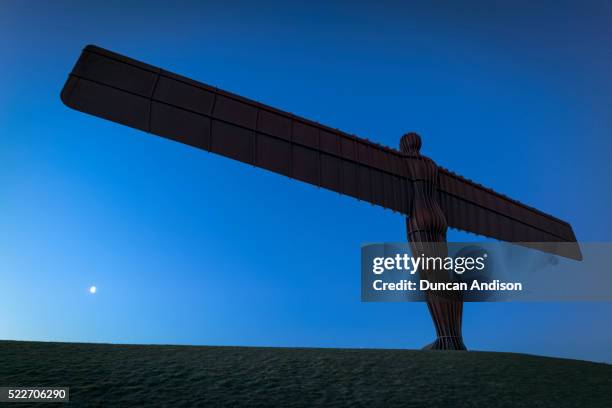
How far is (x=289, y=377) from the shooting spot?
7348 mm

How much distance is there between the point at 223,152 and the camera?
11.0 metres

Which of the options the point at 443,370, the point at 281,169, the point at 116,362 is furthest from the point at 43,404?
the point at 281,169

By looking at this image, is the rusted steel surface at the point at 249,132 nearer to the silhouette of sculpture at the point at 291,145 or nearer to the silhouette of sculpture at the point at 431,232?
the silhouette of sculpture at the point at 291,145

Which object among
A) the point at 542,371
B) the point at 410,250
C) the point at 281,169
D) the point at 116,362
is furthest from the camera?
the point at 410,250

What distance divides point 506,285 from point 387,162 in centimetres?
469

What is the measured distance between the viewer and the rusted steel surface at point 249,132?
10414 mm

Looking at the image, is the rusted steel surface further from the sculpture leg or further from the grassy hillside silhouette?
the grassy hillside silhouette

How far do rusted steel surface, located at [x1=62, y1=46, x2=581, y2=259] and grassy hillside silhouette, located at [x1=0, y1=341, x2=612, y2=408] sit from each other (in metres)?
4.46

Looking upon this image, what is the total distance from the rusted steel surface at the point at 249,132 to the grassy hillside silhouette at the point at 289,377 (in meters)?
4.46

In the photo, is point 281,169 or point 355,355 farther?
point 281,169

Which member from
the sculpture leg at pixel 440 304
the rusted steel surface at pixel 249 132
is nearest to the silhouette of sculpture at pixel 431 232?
the sculpture leg at pixel 440 304

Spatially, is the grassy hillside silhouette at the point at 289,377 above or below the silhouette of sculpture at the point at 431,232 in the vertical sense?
below

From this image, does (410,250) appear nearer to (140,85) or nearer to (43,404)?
(140,85)

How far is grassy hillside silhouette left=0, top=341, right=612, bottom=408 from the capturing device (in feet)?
20.9
